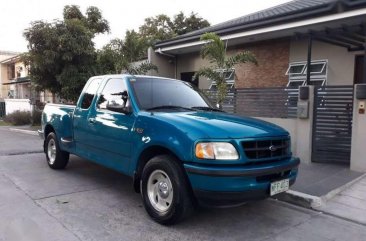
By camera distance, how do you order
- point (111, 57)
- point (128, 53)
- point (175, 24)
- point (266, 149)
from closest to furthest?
point (266, 149)
point (128, 53)
point (111, 57)
point (175, 24)

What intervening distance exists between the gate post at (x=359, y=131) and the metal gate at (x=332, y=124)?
0.39 meters

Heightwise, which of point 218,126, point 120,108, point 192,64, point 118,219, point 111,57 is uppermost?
point 111,57

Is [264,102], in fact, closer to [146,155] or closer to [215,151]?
[146,155]

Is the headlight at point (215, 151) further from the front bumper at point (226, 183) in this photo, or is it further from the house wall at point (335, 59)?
the house wall at point (335, 59)

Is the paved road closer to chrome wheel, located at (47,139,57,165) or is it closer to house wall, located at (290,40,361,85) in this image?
chrome wheel, located at (47,139,57,165)

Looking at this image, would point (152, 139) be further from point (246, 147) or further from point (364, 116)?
point (364, 116)

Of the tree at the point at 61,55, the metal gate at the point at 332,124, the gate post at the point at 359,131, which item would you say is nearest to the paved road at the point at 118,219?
the gate post at the point at 359,131

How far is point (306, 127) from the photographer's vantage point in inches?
306

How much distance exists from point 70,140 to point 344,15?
6353mm

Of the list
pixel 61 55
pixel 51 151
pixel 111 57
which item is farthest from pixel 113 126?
pixel 61 55

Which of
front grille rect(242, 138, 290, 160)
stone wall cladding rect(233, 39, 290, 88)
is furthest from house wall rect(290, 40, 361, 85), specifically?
front grille rect(242, 138, 290, 160)

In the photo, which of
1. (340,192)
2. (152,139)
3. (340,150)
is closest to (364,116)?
(340,150)

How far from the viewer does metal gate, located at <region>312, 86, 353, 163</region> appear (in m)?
7.37

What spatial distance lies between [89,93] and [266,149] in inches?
136
